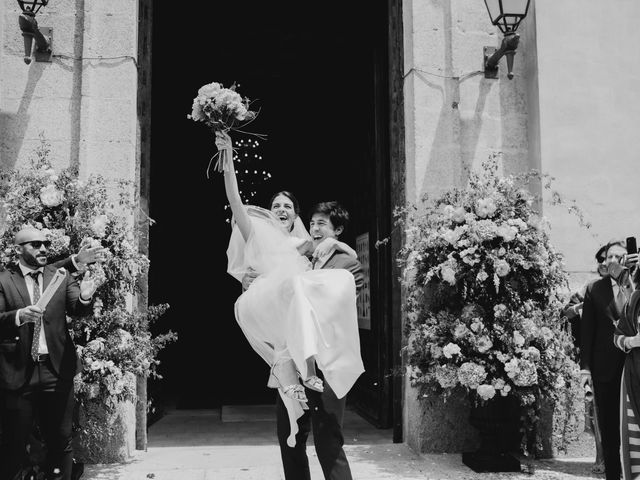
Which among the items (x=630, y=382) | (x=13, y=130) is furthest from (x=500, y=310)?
(x=13, y=130)

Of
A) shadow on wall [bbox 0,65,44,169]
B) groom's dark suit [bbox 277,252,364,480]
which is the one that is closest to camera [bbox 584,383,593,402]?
groom's dark suit [bbox 277,252,364,480]

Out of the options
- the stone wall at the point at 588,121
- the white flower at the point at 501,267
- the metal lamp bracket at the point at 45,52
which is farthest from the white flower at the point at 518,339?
the metal lamp bracket at the point at 45,52

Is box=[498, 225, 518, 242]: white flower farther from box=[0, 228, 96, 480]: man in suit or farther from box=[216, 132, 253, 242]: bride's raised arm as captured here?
box=[0, 228, 96, 480]: man in suit

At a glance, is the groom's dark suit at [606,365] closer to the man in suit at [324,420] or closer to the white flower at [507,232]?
the white flower at [507,232]

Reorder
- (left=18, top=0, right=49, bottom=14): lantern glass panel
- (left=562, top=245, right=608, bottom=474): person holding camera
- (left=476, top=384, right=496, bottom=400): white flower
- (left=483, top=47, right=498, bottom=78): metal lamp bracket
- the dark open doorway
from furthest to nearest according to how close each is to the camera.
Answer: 1. the dark open doorway
2. (left=483, top=47, right=498, bottom=78): metal lamp bracket
3. (left=18, top=0, right=49, bottom=14): lantern glass panel
4. (left=562, top=245, right=608, bottom=474): person holding camera
5. (left=476, top=384, right=496, bottom=400): white flower

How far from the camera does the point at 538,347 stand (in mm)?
5453

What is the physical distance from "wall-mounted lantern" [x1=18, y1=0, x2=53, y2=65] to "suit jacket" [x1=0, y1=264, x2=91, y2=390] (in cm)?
235

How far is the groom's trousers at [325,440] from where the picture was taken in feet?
11.5

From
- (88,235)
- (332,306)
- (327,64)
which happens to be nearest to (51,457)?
(88,235)

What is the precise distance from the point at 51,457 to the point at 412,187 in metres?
3.87

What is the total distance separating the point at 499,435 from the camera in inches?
216

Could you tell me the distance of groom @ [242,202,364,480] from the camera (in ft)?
11.5

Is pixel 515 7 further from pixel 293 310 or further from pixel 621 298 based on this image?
pixel 293 310

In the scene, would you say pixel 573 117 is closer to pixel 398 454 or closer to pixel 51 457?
pixel 398 454
